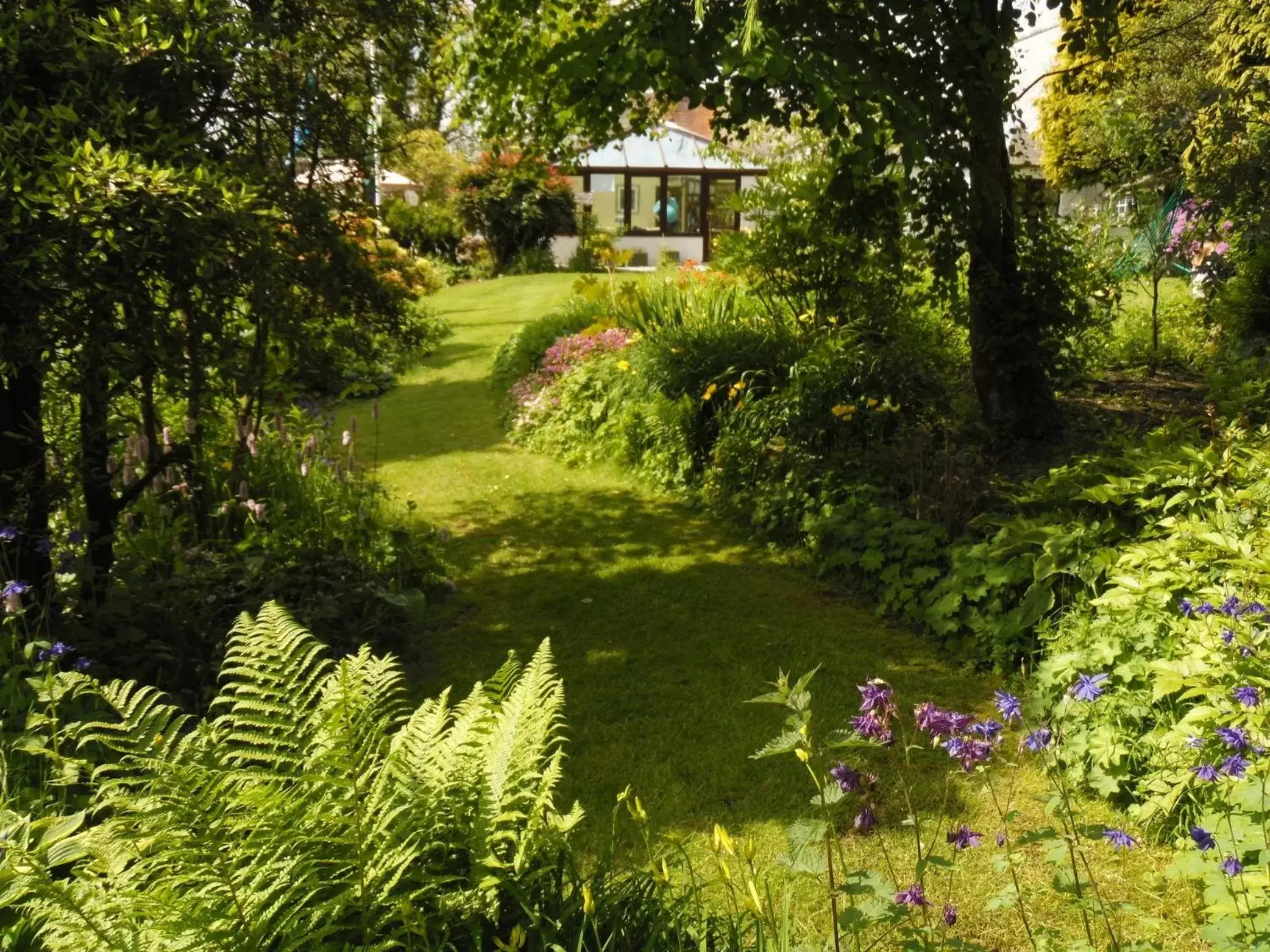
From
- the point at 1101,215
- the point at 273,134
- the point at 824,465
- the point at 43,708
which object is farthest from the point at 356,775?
the point at 1101,215

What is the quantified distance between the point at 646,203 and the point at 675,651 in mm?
25786

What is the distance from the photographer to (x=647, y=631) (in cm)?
545

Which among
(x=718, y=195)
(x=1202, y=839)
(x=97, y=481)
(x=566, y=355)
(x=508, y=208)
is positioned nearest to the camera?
(x=1202, y=839)

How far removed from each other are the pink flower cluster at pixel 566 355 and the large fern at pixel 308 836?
7.97m

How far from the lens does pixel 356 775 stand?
231cm

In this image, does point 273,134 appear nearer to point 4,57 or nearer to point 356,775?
point 4,57

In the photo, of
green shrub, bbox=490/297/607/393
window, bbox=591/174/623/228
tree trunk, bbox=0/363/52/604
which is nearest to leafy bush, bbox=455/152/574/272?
window, bbox=591/174/623/228

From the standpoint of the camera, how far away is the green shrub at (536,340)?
11.9 meters

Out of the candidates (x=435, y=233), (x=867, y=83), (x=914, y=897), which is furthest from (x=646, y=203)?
(x=914, y=897)

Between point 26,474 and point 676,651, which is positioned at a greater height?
point 26,474

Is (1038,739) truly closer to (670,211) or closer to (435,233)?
(435,233)

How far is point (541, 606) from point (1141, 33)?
1150cm

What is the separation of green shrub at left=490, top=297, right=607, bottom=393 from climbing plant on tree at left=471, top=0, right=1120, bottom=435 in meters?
4.43

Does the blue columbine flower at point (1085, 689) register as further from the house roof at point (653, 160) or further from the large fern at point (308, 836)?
the house roof at point (653, 160)
